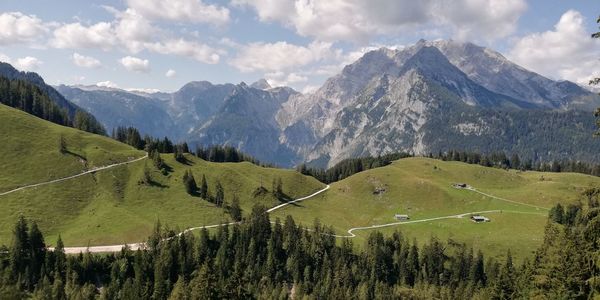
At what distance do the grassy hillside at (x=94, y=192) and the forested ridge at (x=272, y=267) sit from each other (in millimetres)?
12590

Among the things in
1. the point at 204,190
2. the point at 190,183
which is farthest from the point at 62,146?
the point at 204,190

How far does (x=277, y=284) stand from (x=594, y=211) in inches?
4206

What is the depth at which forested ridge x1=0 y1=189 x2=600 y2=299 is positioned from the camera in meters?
108

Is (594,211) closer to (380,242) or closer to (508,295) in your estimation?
(508,295)

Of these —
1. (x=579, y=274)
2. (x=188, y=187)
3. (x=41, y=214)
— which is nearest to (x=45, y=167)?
(x=41, y=214)

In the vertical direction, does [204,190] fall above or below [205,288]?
above

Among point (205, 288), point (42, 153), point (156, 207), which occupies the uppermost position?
point (42, 153)

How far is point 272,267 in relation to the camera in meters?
134

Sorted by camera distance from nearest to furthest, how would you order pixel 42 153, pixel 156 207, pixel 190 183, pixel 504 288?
pixel 504 288 < pixel 156 207 < pixel 190 183 < pixel 42 153

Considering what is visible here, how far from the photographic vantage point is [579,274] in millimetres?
55656

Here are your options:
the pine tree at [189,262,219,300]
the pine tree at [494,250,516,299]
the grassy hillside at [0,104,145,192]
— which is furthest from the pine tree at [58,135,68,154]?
the pine tree at [494,250,516,299]

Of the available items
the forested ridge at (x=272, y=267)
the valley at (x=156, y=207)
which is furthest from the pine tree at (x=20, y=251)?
the valley at (x=156, y=207)

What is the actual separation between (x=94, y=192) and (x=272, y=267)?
Answer: 247ft

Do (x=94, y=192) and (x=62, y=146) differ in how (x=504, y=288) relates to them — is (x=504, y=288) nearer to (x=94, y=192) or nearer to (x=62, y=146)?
(x=94, y=192)
